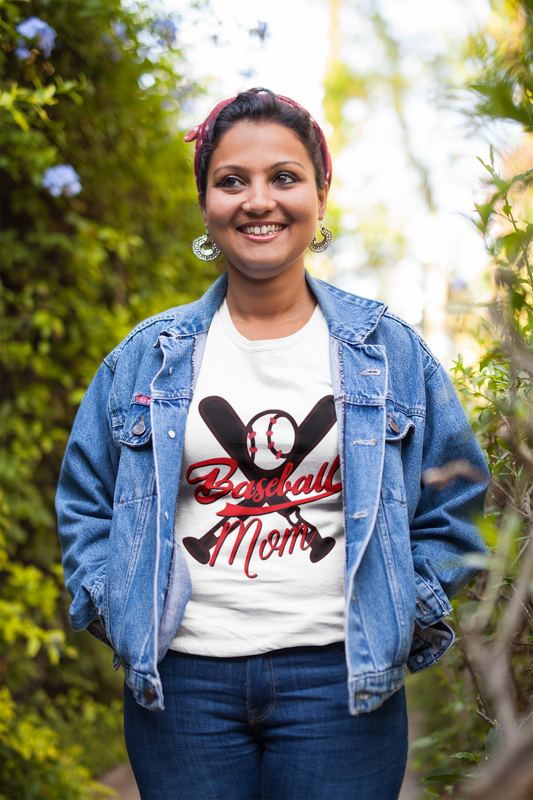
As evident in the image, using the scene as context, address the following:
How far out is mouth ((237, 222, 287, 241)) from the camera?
5.03 feet

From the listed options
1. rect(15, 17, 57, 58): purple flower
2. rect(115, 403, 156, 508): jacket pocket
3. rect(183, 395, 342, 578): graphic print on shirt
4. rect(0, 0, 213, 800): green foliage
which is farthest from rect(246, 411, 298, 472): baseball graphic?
rect(15, 17, 57, 58): purple flower

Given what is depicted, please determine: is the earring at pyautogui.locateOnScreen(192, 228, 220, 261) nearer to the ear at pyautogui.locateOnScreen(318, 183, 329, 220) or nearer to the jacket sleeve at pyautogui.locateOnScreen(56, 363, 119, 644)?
the ear at pyautogui.locateOnScreen(318, 183, 329, 220)

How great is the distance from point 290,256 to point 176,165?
6.81 ft

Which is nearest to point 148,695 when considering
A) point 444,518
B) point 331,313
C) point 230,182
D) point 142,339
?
point 444,518

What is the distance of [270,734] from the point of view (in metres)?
1.36

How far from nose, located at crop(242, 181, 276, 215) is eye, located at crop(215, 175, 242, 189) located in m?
0.04

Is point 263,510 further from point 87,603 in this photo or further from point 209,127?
point 209,127

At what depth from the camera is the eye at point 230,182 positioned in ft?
5.09

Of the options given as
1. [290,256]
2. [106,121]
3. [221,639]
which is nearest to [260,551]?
[221,639]

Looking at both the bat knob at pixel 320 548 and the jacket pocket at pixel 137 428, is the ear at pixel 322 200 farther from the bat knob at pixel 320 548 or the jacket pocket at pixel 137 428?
the bat knob at pixel 320 548

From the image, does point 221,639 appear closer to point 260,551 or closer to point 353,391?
point 260,551

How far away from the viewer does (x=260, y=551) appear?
1392 mm

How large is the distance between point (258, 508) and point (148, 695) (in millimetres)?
448

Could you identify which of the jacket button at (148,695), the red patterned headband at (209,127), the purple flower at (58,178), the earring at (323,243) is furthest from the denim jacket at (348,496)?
the purple flower at (58,178)
